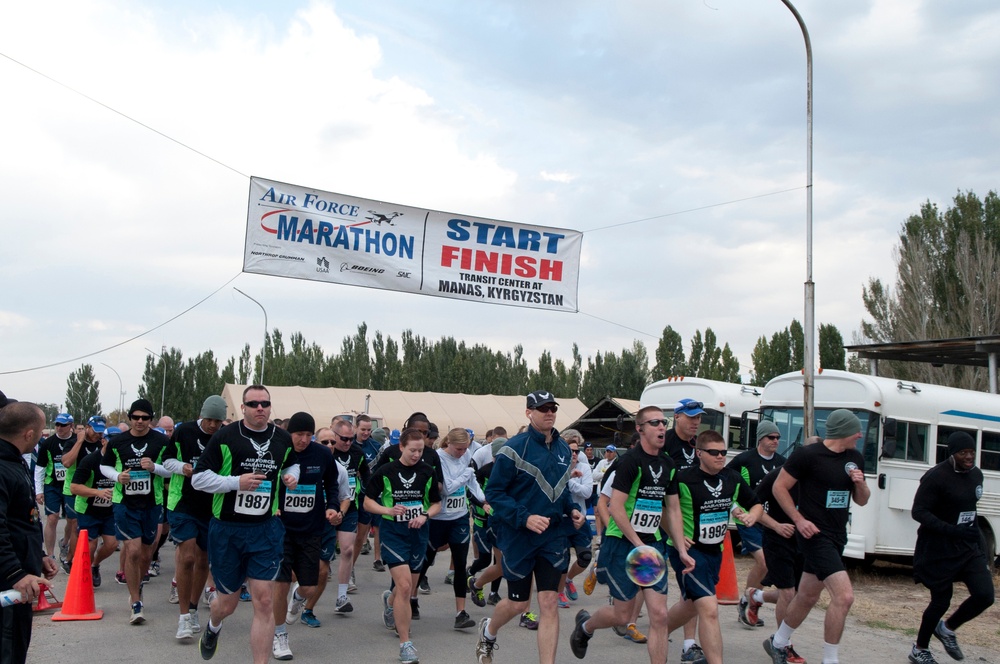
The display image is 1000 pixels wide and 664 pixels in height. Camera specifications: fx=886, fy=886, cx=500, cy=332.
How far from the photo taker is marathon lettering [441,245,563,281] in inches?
497

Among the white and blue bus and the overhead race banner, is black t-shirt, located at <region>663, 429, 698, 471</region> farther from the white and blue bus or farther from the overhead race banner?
the white and blue bus

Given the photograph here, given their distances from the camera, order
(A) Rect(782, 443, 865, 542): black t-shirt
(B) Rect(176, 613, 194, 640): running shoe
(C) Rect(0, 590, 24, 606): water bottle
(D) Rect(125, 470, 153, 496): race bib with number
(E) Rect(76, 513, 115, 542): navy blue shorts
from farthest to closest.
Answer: (E) Rect(76, 513, 115, 542): navy blue shorts < (D) Rect(125, 470, 153, 496): race bib with number < (B) Rect(176, 613, 194, 640): running shoe < (A) Rect(782, 443, 865, 542): black t-shirt < (C) Rect(0, 590, 24, 606): water bottle

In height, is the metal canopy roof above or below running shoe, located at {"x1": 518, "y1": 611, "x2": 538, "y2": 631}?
above

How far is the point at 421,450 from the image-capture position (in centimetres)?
821

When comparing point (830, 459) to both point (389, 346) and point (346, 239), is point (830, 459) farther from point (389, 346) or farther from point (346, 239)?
point (389, 346)

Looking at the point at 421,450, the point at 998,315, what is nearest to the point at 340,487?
the point at 421,450

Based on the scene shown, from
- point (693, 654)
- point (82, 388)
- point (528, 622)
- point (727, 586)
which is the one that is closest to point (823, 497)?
point (693, 654)

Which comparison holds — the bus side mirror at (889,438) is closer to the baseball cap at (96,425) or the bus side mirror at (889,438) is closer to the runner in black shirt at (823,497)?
the runner in black shirt at (823,497)

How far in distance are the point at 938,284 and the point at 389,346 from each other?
3906 centimetres

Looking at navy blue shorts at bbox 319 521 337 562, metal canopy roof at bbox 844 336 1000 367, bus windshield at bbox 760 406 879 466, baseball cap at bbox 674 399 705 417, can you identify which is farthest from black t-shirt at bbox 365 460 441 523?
metal canopy roof at bbox 844 336 1000 367

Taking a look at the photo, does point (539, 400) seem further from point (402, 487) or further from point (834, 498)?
point (834, 498)

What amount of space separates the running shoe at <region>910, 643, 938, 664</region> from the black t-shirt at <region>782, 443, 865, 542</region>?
5.23 ft

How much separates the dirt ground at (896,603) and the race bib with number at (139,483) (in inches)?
311

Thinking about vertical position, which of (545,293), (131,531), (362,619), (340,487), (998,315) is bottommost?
(362,619)
